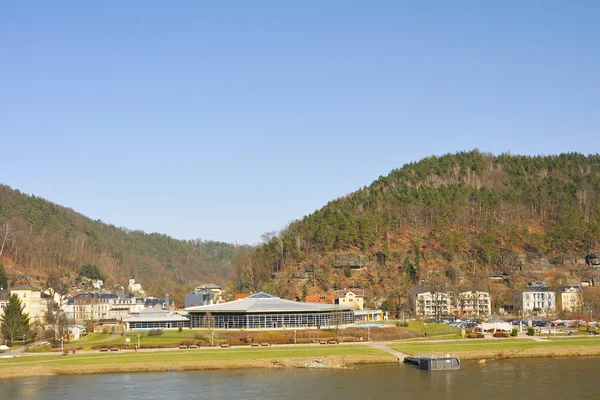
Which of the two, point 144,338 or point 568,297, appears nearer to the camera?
point 144,338

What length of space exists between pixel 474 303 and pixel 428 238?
29.0 meters

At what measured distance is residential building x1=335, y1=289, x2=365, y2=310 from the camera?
5389 inches

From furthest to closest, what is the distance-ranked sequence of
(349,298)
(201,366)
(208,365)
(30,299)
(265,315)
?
1. (349,298)
2. (30,299)
3. (265,315)
4. (208,365)
5. (201,366)

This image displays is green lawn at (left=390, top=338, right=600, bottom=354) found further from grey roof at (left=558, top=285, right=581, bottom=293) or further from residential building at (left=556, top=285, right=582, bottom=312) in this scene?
grey roof at (left=558, top=285, right=581, bottom=293)

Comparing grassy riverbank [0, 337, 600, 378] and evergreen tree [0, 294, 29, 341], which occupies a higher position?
evergreen tree [0, 294, 29, 341]

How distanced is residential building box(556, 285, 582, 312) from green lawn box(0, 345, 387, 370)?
72208mm

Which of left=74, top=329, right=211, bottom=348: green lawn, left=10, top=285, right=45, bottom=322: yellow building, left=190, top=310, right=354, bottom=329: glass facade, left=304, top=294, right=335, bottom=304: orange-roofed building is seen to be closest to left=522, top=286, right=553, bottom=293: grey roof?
left=304, top=294, right=335, bottom=304: orange-roofed building

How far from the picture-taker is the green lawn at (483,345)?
79.3 m

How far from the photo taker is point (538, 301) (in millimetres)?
142000

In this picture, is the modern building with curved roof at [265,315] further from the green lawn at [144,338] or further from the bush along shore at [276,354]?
the bush along shore at [276,354]

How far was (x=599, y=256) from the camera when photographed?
160375mm

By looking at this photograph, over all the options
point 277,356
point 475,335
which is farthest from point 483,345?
point 277,356

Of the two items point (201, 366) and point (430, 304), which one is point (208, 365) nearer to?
point (201, 366)

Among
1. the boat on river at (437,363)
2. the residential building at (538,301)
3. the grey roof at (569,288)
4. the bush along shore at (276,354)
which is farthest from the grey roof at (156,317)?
the grey roof at (569,288)
